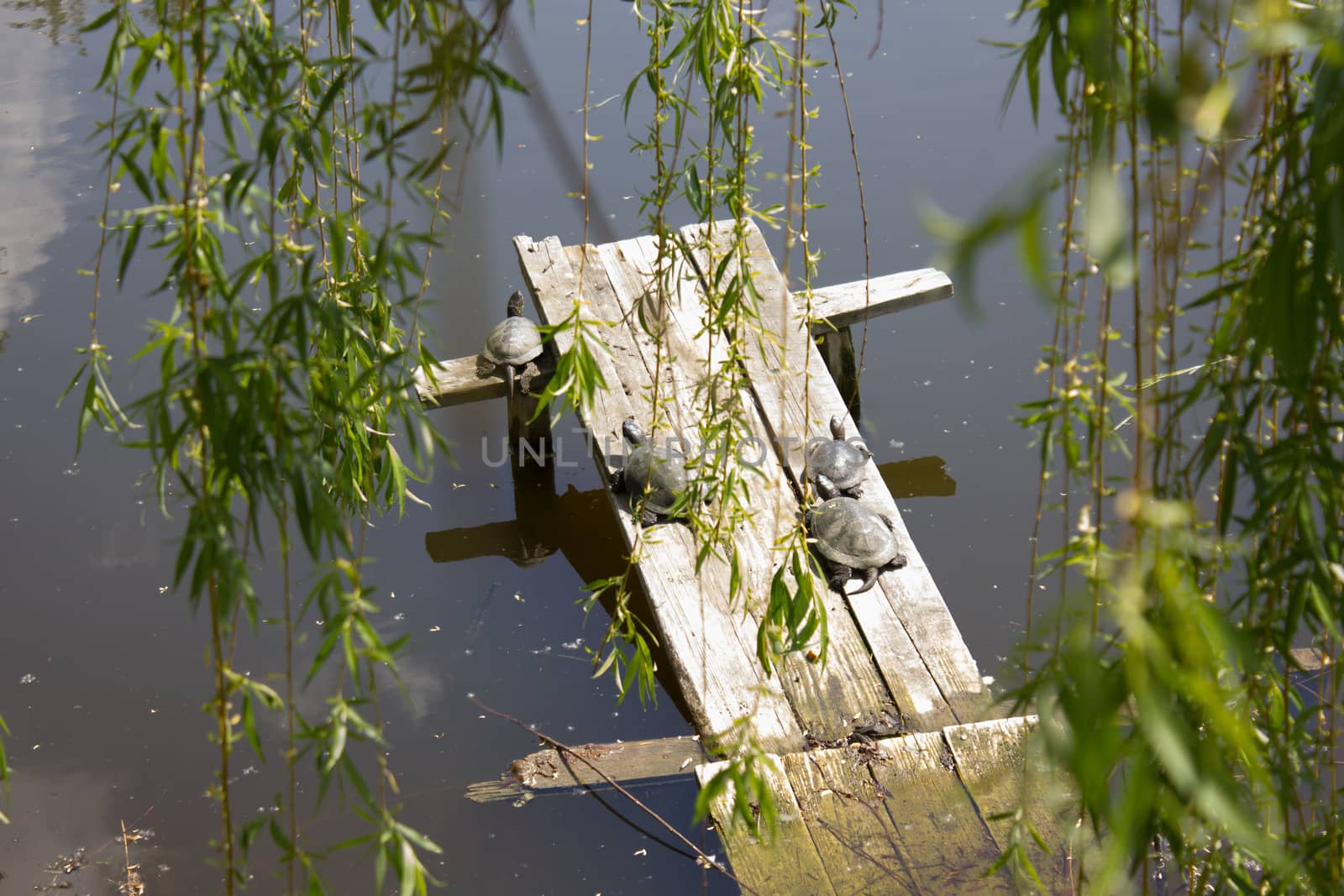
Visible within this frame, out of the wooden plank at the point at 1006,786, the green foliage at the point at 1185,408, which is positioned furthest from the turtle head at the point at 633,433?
the green foliage at the point at 1185,408

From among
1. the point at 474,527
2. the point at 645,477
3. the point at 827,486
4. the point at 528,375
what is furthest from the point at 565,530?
the point at 827,486

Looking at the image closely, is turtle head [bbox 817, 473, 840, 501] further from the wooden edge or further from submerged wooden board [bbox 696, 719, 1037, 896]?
submerged wooden board [bbox 696, 719, 1037, 896]

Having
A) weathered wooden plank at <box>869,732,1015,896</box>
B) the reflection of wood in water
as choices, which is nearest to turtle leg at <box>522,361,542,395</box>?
the reflection of wood in water

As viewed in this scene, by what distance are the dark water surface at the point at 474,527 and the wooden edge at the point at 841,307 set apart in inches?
11.2

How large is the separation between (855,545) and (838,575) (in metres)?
0.09

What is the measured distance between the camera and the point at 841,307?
404cm

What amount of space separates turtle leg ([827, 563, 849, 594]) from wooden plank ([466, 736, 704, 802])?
0.52 m

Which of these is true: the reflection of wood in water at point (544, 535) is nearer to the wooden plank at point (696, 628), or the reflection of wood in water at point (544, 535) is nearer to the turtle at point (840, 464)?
the wooden plank at point (696, 628)

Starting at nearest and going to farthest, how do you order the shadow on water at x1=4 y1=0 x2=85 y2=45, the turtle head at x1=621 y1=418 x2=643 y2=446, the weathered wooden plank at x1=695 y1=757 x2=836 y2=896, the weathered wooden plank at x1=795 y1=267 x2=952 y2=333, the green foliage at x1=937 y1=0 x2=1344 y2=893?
the green foliage at x1=937 y1=0 x2=1344 y2=893 < the weathered wooden plank at x1=695 y1=757 x2=836 y2=896 < the turtle head at x1=621 y1=418 x2=643 y2=446 < the weathered wooden plank at x1=795 y1=267 x2=952 y2=333 < the shadow on water at x1=4 y1=0 x2=85 y2=45

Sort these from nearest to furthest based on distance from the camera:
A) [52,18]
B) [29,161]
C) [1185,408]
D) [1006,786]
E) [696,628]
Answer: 1. [1185,408]
2. [1006,786]
3. [696,628]
4. [29,161]
5. [52,18]

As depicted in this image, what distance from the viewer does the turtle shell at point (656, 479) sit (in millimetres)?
3383

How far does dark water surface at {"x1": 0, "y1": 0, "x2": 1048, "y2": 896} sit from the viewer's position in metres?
3.03

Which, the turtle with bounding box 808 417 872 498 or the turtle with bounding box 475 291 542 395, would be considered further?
the turtle with bounding box 475 291 542 395

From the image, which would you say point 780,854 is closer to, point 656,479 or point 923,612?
point 923,612
